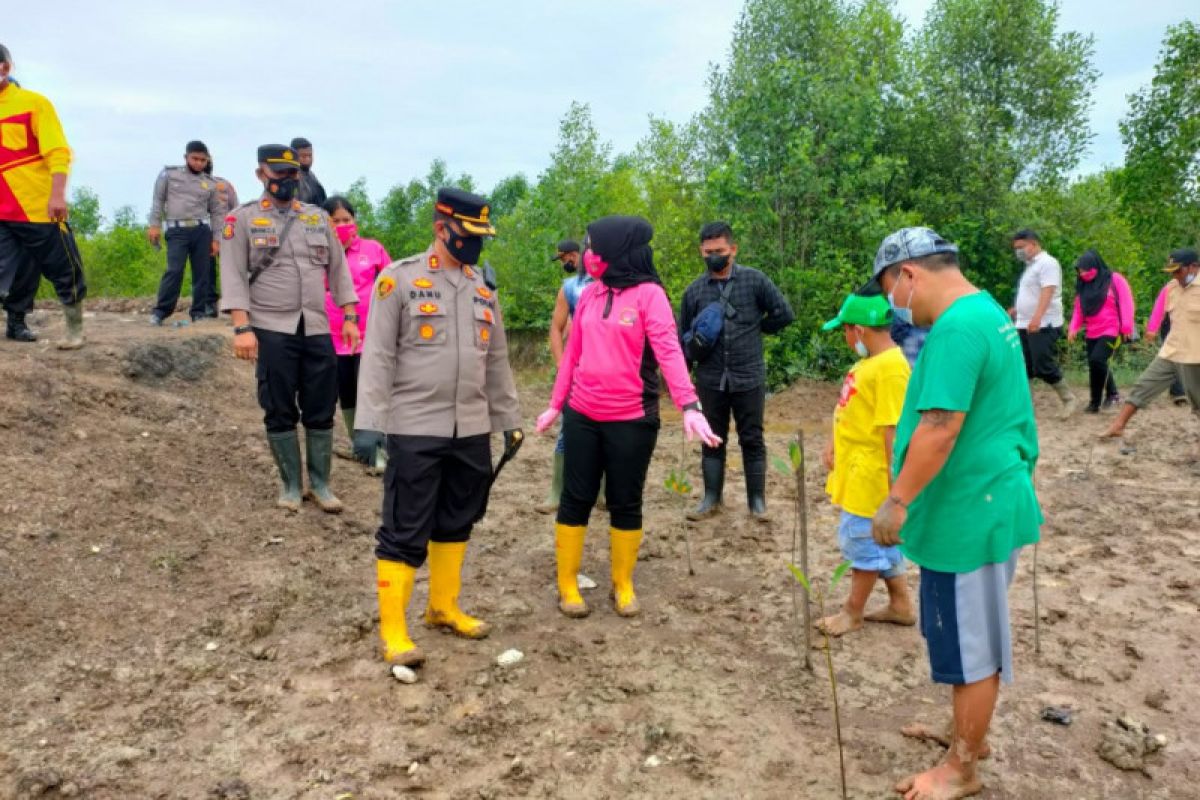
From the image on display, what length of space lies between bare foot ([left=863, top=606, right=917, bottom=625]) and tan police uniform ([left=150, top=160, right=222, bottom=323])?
7656 mm

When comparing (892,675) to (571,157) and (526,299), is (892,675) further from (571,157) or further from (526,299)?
(526,299)

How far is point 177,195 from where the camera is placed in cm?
846

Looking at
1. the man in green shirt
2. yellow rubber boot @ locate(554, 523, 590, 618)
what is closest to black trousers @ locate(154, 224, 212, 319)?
yellow rubber boot @ locate(554, 523, 590, 618)

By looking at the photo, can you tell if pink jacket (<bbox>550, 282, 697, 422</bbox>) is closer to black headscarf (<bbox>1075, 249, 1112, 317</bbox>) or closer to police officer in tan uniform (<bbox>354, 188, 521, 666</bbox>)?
police officer in tan uniform (<bbox>354, 188, 521, 666</bbox>)

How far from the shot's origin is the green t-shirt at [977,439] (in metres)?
2.46

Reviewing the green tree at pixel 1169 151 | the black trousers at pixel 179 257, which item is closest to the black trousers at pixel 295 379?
the black trousers at pixel 179 257

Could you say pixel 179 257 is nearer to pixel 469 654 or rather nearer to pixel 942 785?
pixel 469 654

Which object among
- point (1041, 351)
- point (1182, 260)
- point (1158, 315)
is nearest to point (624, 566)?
point (1041, 351)

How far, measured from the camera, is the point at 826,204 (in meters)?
11.7

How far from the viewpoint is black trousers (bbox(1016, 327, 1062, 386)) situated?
9102mm

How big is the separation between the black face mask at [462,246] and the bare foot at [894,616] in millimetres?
2665

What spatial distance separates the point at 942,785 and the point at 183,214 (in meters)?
8.52

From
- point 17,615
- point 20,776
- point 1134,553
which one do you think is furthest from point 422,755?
point 1134,553

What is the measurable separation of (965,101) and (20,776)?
2270 cm
